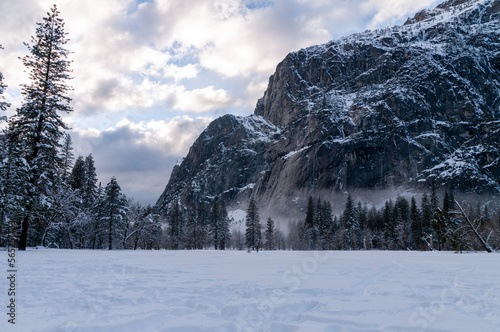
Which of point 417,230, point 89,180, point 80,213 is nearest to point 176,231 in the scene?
point 89,180

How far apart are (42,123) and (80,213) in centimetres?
2129

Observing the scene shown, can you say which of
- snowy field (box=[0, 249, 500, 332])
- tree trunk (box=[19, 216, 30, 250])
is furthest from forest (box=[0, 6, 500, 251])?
snowy field (box=[0, 249, 500, 332])

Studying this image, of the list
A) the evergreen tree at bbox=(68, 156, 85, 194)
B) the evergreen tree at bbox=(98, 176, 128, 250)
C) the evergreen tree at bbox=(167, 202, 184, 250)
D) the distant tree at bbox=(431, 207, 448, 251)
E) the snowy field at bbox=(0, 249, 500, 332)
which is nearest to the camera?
the snowy field at bbox=(0, 249, 500, 332)

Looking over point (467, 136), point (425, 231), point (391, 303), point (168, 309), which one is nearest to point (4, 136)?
point (168, 309)

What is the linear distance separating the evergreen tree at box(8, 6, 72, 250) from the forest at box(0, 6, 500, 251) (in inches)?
2.5

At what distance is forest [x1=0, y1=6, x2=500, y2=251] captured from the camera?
2067cm

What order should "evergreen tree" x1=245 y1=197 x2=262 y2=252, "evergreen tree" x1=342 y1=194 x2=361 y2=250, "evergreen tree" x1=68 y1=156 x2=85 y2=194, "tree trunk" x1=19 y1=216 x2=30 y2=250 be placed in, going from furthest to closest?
"evergreen tree" x1=342 y1=194 x2=361 y2=250, "evergreen tree" x1=245 y1=197 x2=262 y2=252, "evergreen tree" x1=68 y1=156 x2=85 y2=194, "tree trunk" x1=19 y1=216 x2=30 y2=250

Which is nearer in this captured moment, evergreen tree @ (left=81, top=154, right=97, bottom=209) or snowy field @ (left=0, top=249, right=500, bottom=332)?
snowy field @ (left=0, top=249, right=500, bottom=332)

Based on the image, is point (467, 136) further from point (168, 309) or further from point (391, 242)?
point (168, 309)

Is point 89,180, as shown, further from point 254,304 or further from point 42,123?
point 254,304

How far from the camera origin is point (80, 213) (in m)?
39.3

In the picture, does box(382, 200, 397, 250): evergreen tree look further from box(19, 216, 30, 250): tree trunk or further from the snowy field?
box(19, 216, 30, 250): tree trunk

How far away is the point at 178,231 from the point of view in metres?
88.4

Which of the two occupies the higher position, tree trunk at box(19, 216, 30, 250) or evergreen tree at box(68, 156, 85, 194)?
evergreen tree at box(68, 156, 85, 194)
